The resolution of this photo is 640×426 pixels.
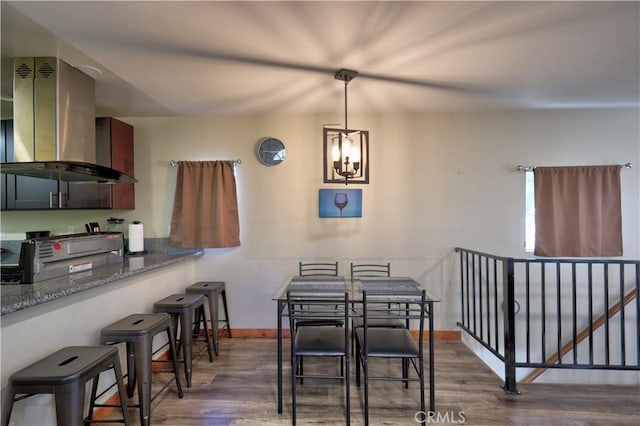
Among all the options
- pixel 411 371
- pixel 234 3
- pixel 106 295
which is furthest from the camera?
pixel 411 371

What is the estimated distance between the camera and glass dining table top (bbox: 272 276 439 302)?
86.0 inches

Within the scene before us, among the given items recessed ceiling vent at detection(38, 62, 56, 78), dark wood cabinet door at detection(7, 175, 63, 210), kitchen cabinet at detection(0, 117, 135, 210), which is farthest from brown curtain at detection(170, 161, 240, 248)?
recessed ceiling vent at detection(38, 62, 56, 78)

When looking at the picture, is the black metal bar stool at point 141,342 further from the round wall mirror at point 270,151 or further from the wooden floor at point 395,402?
the round wall mirror at point 270,151

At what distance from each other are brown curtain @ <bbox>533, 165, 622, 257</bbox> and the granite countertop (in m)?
3.78

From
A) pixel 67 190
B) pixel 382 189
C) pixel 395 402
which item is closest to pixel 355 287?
pixel 395 402

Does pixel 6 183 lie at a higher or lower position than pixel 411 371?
higher

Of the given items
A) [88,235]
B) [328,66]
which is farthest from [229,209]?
[328,66]

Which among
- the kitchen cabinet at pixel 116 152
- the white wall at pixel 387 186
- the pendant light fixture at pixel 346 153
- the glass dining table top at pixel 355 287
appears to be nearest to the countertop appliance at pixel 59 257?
the kitchen cabinet at pixel 116 152

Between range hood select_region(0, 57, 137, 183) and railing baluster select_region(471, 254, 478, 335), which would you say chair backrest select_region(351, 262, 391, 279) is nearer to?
railing baluster select_region(471, 254, 478, 335)

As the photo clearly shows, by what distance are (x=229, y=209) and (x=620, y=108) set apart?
4327mm

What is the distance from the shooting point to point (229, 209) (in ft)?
11.0

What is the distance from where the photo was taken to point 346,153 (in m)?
2.25

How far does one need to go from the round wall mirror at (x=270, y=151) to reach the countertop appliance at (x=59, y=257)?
1628 millimetres

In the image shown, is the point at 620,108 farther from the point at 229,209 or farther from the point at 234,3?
the point at 229,209
